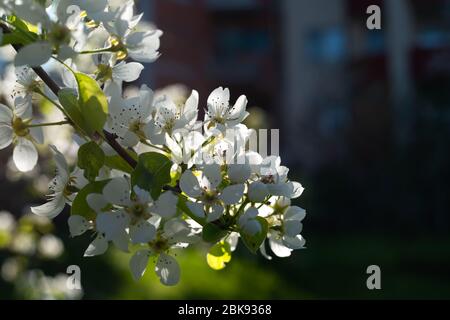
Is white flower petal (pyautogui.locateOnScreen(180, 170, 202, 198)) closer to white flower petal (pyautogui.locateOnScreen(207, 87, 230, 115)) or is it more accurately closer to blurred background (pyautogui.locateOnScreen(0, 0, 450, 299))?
white flower petal (pyautogui.locateOnScreen(207, 87, 230, 115))

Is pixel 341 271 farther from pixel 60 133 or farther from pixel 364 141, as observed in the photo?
pixel 60 133

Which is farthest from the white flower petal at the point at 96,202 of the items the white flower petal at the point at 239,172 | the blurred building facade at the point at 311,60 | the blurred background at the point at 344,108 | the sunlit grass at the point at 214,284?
the blurred building facade at the point at 311,60

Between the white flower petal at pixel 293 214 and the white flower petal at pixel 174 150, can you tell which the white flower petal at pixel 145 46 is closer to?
the white flower petal at pixel 174 150

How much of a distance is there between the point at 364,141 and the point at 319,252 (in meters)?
2.98

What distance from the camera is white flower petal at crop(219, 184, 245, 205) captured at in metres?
0.64

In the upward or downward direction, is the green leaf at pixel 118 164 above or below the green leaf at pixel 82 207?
above

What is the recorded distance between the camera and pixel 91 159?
655 millimetres

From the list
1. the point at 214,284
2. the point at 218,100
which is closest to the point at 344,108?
the point at 214,284

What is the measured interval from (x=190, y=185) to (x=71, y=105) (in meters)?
0.11

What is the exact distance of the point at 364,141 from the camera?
11.3 meters

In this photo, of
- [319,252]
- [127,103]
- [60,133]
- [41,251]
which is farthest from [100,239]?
[319,252]

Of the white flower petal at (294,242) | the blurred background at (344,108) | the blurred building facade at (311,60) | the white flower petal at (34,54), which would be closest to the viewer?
the white flower petal at (34,54)

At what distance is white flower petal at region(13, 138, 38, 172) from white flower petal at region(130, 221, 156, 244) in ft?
0.48

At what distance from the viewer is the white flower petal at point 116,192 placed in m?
0.62
